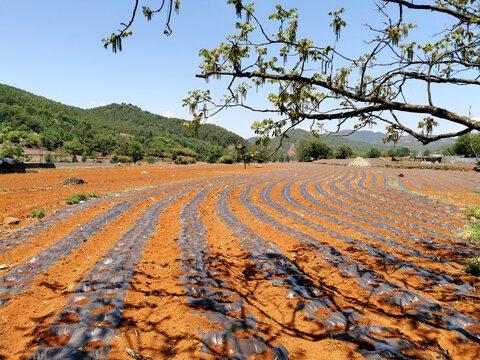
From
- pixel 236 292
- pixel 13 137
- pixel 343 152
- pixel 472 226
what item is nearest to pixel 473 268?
pixel 236 292

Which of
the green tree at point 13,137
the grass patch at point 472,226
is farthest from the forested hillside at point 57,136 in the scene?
the grass patch at point 472,226

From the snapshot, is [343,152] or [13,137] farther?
[343,152]

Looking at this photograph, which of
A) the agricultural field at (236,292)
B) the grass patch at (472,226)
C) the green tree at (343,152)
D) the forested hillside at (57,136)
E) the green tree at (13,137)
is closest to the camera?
the agricultural field at (236,292)

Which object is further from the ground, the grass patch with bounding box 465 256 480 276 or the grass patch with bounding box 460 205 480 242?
the grass patch with bounding box 465 256 480 276

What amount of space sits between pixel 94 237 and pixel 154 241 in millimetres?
2226

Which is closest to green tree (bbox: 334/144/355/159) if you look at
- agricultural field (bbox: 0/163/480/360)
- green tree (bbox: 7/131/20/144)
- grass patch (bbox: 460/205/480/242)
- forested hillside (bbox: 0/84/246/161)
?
forested hillside (bbox: 0/84/246/161)

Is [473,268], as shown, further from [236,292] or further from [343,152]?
[343,152]

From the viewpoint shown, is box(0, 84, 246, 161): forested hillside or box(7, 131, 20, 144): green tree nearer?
box(7, 131, 20, 144): green tree

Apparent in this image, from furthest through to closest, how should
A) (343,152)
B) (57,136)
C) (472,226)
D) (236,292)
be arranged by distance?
(343,152) < (57,136) < (472,226) < (236,292)

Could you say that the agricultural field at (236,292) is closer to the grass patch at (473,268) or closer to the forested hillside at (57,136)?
the grass patch at (473,268)

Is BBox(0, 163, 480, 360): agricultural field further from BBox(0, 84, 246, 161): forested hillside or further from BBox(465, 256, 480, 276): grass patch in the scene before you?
BBox(0, 84, 246, 161): forested hillside

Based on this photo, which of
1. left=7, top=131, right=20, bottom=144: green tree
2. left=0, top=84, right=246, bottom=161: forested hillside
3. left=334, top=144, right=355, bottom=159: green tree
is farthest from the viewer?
left=334, top=144, right=355, bottom=159: green tree

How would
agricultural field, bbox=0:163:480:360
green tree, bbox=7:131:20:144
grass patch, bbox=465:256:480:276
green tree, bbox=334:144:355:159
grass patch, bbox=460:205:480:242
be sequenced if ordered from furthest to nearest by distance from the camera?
green tree, bbox=334:144:355:159 < green tree, bbox=7:131:20:144 < grass patch, bbox=460:205:480:242 < grass patch, bbox=465:256:480:276 < agricultural field, bbox=0:163:480:360

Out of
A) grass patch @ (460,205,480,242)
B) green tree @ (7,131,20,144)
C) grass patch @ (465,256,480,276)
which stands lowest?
grass patch @ (460,205,480,242)
